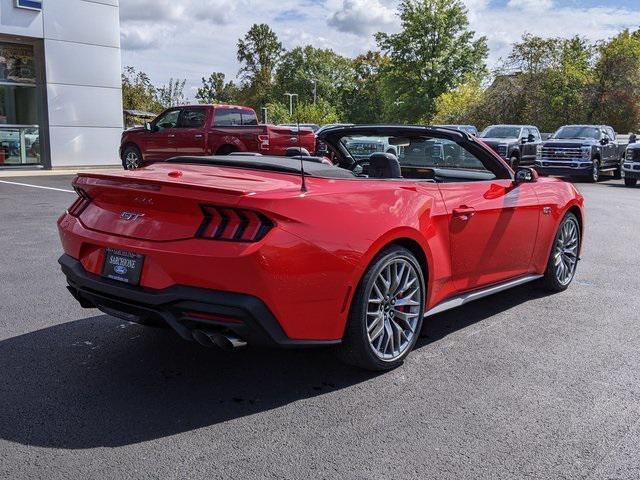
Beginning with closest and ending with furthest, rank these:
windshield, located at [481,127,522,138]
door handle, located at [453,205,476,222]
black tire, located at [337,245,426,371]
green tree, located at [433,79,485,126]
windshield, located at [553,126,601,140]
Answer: black tire, located at [337,245,426,371]
door handle, located at [453,205,476,222]
windshield, located at [553,126,601,140]
windshield, located at [481,127,522,138]
green tree, located at [433,79,485,126]

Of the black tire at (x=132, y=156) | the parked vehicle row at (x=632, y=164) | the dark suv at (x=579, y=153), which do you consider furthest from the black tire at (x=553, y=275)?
the dark suv at (x=579, y=153)

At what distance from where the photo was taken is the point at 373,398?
11.5 feet

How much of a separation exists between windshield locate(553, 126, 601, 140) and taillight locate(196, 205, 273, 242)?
21.2m

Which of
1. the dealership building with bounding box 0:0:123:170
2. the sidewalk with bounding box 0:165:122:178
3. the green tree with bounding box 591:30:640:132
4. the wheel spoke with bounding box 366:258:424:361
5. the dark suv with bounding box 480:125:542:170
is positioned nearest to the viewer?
the wheel spoke with bounding box 366:258:424:361

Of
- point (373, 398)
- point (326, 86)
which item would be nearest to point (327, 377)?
point (373, 398)

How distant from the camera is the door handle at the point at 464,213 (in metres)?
4.34

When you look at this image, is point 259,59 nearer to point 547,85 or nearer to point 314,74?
point 314,74

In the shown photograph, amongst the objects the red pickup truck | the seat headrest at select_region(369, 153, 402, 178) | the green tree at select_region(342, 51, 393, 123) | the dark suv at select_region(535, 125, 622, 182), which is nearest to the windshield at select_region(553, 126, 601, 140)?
the dark suv at select_region(535, 125, 622, 182)

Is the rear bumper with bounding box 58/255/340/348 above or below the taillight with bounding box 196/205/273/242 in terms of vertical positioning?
below

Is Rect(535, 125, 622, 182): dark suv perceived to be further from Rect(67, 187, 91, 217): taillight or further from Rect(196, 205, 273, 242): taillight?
Rect(196, 205, 273, 242): taillight

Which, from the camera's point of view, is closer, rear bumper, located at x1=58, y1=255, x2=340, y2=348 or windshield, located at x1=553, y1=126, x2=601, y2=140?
rear bumper, located at x1=58, y1=255, x2=340, y2=348

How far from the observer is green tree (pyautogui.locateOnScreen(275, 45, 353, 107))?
312 feet

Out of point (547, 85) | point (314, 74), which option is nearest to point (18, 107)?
point (547, 85)

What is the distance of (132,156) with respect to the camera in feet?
57.8
